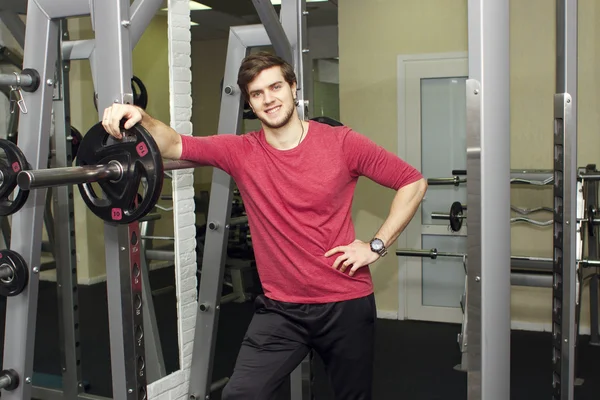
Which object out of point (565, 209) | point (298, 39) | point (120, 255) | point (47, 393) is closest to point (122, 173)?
point (120, 255)

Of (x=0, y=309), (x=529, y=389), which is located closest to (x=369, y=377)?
(x=529, y=389)

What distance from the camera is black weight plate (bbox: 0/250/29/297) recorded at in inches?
79.0

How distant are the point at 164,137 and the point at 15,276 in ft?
2.22

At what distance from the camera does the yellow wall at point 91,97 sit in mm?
3033

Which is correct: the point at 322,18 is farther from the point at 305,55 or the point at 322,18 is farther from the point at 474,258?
the point at 474,258

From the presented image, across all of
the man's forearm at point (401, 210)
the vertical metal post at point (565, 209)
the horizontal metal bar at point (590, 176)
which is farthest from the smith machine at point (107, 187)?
the horizontal metal bar at point (590, 176)

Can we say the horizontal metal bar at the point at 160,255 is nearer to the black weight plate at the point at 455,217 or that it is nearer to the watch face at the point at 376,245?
the watch face at the point at 376,245

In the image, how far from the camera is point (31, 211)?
2.06 m

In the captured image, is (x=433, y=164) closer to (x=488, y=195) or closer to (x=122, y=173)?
(x=488, y=195)

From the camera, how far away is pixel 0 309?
442 cm

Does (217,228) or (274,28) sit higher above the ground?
(274,28)

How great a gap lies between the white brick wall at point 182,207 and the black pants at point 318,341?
111 centimetres

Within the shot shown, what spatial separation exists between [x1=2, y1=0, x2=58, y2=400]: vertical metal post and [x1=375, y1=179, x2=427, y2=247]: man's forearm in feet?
3.72

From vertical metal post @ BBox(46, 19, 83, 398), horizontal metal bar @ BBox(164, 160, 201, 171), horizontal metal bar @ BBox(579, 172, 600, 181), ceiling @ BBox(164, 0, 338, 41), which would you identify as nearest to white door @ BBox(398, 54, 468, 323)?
horizontal metal bar @ BBox(579, 172, 600, 181)
